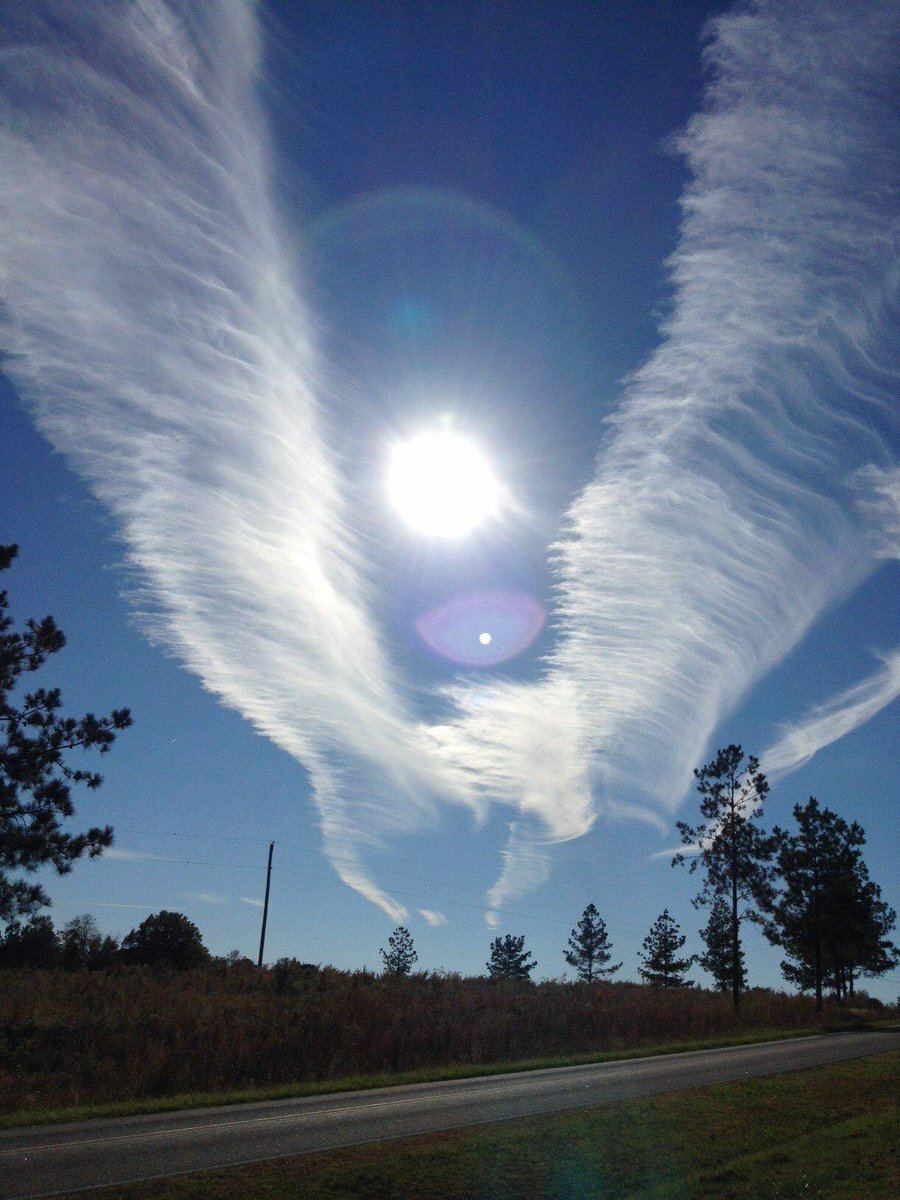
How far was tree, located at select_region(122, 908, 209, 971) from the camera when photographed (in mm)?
50594

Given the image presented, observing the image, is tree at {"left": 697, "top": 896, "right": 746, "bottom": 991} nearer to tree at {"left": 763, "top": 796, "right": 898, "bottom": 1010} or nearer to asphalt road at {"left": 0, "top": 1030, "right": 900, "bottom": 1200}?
tree at {"left": 763, "top": 796, "right": 898, "bottom": 1010}

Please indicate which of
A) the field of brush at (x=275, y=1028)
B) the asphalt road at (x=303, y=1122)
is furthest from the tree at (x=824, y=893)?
the asphalt road at (x=303, y=1122)

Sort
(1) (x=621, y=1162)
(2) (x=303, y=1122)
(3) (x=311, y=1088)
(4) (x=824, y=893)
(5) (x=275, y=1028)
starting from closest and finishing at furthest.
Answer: (1) (x=621, y=1162) → (2) (x=303, y=1122) → (3) (x=311, y=1088) → (5) (x=275, y=1028) → (4) (x=824, y=893)

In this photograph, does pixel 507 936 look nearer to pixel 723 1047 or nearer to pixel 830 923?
pixel 830 923

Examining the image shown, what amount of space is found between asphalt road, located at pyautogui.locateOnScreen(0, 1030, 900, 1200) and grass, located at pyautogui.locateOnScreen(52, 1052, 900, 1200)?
801 millimetres

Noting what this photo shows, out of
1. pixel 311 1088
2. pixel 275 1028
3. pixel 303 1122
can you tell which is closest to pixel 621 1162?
pixel 303 1122

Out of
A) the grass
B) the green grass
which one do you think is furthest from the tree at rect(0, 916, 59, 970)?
the grass

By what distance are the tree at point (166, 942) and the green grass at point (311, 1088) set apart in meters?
29.4

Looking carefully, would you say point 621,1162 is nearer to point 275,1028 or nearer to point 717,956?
point 275,1028

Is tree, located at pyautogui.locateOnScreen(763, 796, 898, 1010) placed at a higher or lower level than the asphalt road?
higher

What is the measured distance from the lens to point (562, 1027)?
30.5 meters

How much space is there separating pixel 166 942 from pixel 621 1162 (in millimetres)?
46453

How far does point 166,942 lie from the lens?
52531 millimetres

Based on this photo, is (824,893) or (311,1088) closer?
(311,1088)
